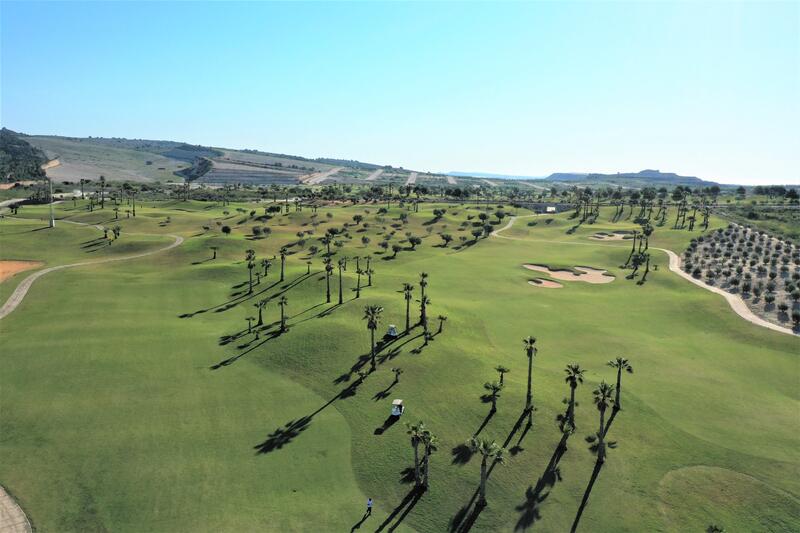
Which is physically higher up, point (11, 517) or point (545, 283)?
point (545, 283)

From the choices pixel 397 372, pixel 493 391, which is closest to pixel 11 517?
pixel 397 372

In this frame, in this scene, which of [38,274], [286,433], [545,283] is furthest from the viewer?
[545,283]

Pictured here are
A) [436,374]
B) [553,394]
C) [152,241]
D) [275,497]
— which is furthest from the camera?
[152,241]

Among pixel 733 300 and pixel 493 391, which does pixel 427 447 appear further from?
pixel 733 300

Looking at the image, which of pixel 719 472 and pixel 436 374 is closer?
pixel 719 472

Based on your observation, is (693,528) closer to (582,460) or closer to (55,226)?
(582,460)

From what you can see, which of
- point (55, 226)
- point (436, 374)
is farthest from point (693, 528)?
point (55, 226)

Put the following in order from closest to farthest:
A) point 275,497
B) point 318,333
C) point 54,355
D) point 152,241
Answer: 1. point 275,497
2. point 54,355
3. point 318,333
4. point 152,241

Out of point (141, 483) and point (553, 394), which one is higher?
point (553, 394)
